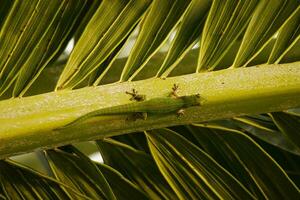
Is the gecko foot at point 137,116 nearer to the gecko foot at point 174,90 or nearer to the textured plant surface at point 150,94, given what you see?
the textured plant surface at point 150,94

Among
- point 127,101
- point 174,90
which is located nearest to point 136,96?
point 127,101

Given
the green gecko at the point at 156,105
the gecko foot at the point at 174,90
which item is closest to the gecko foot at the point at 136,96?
the green gecko at the point at 156,105

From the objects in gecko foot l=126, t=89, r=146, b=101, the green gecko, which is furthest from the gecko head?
gecko foot l=126, t=89, r=146, b=101

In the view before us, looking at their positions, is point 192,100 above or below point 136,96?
below

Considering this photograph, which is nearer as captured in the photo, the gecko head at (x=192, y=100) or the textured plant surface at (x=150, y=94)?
the textured plant surface at (x=150, y=94)

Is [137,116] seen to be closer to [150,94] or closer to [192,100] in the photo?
[150,94]
